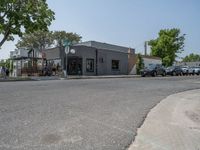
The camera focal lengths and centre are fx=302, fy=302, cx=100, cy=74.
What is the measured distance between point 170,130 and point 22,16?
90.8 feet

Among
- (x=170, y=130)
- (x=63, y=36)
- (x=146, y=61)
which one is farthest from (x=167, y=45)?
(x=170, y=130)

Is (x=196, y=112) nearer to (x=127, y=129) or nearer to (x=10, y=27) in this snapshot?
(x=127, y=129)

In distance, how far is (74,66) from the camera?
141ft

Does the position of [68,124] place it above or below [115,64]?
below

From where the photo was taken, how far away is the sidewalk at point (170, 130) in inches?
229

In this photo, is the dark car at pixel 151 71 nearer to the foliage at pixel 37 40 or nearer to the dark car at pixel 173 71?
the dark car at pixel 173 71

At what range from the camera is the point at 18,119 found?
25.0 feet

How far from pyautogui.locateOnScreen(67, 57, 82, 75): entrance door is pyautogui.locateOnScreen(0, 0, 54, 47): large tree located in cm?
947

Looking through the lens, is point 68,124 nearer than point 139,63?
Yes

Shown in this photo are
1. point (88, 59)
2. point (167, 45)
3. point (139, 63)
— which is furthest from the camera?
point (167, 45)

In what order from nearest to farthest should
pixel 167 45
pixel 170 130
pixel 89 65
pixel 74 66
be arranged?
pixel 170 130, pixel 74 66, pixel 89 65, pixel 167 45

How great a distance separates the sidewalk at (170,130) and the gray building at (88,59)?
32411 millimetres

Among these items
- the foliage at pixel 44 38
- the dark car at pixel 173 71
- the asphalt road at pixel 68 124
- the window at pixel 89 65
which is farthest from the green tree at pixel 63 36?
the asphalt road at pixel 68 124

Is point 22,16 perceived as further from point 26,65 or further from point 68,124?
point 68,124
